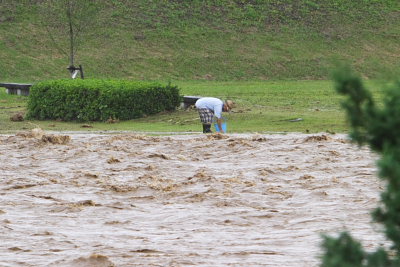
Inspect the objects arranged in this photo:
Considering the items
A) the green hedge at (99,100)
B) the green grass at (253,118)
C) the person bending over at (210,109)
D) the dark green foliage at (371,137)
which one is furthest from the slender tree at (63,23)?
the dark green foliage at (371,137)

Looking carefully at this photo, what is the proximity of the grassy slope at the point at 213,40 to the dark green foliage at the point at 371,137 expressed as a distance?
135 ft

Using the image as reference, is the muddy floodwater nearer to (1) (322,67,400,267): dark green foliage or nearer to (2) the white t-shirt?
(1) (322,67,400,267): dark green foliage

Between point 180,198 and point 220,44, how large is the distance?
41537 millimetres

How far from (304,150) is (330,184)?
4.04 meters

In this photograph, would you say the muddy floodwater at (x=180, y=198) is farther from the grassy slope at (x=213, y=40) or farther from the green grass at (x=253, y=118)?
the grassy slope at (x=213, y=40)

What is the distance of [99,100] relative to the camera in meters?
25.7

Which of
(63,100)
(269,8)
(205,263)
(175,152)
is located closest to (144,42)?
(269,8)

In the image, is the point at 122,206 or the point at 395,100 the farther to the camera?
the point at 122,206

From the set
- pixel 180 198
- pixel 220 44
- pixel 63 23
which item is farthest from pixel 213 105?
pixel 63 23

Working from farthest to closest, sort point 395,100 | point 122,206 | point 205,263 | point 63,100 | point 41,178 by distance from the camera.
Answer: point 63,100 → point 41,178 → point 122,206 → point 205,263 → point 395,100

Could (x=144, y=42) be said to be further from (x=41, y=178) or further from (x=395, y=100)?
(x=395, y=100)

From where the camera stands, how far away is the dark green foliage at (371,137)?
3422mm

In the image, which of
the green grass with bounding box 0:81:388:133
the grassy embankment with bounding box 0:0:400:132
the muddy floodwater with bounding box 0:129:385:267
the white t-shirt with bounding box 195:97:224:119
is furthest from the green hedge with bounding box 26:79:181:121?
the grassy embankment with bounding box 0:0:400:132

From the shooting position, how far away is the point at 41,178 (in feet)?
47.2
